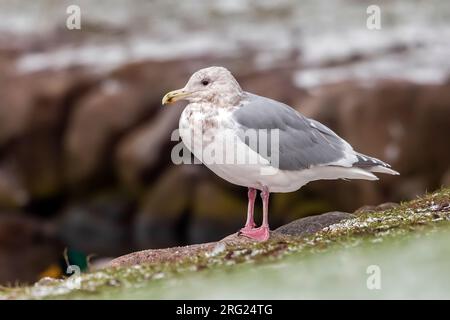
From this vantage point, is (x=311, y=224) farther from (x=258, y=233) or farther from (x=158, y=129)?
(x=158, y=129)

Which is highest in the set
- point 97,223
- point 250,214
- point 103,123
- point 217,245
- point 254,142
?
point 254,142

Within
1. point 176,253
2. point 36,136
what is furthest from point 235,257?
point 36,136

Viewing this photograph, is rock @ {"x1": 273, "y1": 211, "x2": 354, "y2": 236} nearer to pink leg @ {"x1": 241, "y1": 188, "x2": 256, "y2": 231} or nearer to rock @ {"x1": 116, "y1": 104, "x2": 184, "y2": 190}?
pink leg @ {"x1": 241, "y1": 188, "x2": 256, "y2": 231}

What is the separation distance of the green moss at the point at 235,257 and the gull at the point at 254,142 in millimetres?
604

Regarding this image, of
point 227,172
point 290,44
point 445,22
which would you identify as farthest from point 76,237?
point 445,22

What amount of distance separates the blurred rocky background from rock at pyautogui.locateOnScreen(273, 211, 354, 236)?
6886 millimetres

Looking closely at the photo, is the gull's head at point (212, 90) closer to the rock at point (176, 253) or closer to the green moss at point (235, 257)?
the rock at point (176, 253)

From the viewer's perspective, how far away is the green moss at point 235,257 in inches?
258

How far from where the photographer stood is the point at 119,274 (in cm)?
684

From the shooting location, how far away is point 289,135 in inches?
322

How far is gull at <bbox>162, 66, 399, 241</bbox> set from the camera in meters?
7.84

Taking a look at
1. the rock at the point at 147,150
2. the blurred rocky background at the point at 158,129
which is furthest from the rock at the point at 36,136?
the rock at the point at 147,150

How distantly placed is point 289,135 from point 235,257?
1645 millimetres

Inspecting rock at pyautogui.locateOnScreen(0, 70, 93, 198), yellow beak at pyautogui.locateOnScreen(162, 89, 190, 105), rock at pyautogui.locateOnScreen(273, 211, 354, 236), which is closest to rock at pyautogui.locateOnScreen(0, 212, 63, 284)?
rock at pyautogui.locateOnScreen(0, 70, 93, 198)
